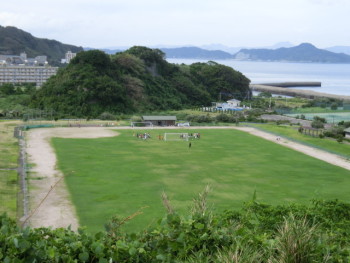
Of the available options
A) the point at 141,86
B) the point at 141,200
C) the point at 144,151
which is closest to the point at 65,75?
the point at 141,86

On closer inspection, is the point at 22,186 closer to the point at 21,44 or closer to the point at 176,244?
the point at 176,244

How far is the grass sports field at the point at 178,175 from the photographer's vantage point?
80.4 ft

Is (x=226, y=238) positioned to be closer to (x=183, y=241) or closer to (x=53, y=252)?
(x=183, y=241)

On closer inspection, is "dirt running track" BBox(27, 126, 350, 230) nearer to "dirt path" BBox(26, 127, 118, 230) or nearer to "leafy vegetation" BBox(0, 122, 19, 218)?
"dirt path" BBox(26, 127, 118, 230)

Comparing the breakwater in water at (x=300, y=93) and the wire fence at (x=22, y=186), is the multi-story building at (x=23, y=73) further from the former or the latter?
the wire fence at (x=22, y=186)

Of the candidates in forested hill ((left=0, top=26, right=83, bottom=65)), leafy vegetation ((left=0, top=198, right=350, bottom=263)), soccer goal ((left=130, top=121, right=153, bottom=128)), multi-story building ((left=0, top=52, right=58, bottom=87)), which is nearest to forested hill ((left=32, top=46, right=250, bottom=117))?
soccer goal ((left=130, top=121, right=153, bottom=128))

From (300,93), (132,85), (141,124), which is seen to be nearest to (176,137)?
(141,124)

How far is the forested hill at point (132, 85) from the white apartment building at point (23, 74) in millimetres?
35790

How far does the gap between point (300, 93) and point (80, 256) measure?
122016 millimetres

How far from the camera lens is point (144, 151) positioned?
40938 mm

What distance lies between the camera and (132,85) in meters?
83.7

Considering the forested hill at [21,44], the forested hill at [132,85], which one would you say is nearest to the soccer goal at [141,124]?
the forested hill at [132,85]

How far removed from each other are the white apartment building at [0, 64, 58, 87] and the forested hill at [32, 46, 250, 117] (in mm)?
35790

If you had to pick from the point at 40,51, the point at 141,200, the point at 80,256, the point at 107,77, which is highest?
the point at 40,51
